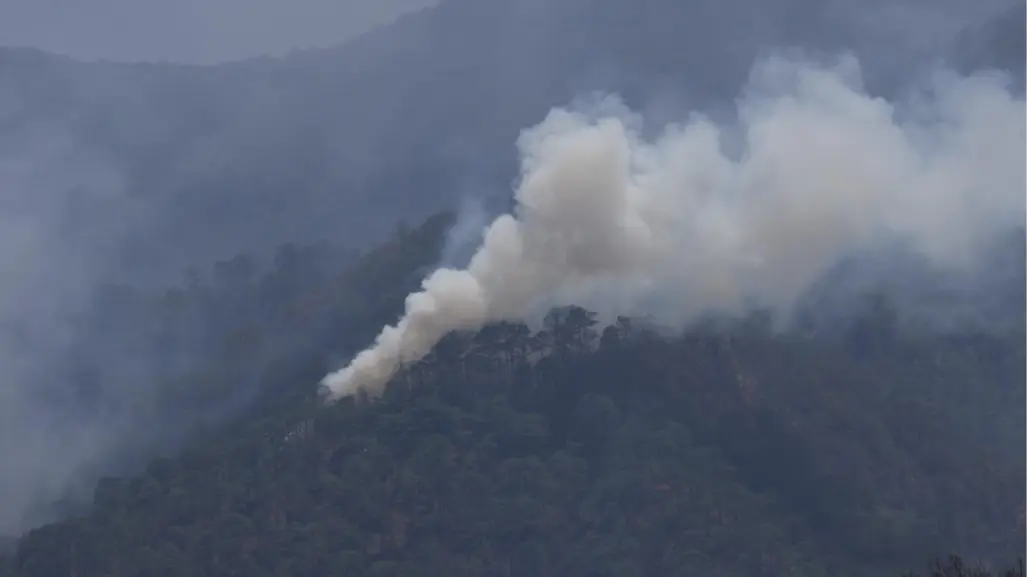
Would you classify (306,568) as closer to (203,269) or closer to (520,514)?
(520,514)

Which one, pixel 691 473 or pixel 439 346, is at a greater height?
pixel 439 346

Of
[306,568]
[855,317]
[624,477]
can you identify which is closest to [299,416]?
[306,568]

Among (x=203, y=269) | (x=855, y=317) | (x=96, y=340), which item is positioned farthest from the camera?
(x=203, y=269)

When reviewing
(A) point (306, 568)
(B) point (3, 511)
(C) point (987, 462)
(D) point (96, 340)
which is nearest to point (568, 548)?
(A) point (306, 568)

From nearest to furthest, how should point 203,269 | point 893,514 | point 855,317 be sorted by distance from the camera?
point 893,514
point 855,317
point 203,269

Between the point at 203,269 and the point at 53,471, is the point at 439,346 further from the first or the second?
the point at 203,269

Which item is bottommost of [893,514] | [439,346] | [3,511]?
[893,514]

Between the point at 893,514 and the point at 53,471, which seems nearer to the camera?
the point at 893,514
